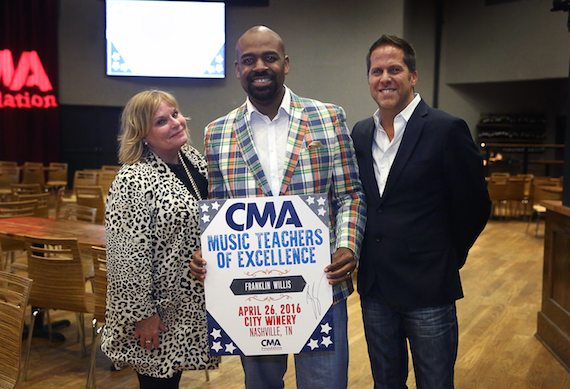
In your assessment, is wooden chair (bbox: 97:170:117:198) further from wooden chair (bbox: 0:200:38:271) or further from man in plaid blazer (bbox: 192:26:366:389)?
man in plaid blazer (bbox: 192:26:366:389)

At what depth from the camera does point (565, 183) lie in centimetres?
370

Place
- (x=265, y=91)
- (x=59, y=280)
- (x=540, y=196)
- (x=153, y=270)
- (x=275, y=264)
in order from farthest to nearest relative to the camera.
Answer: (x=540, y=196), (x=59, y=280), (x=153, y=270), (x=265, y=91), (x=275, y=264)

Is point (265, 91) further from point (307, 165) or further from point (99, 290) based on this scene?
point (99, 290)

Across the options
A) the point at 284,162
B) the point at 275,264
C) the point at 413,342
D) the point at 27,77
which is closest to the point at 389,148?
the point at 284,162

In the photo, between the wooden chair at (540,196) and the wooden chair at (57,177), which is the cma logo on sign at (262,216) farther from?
the wooden chair at (57,177)

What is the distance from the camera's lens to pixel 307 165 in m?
1.83

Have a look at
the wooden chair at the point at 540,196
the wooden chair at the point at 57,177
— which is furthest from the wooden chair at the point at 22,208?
the wooden chair at the point at 540,196

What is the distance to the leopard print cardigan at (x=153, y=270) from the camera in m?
1.85

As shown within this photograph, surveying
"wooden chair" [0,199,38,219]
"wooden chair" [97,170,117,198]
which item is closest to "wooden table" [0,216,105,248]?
"wooden chair" [0,199,38,219]

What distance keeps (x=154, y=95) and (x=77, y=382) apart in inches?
84.9

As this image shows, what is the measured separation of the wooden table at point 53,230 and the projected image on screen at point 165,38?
821 centimetres

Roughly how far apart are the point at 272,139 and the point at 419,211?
0.60 meters

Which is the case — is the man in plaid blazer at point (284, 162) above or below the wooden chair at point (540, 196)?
above

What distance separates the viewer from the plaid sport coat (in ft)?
6.01
